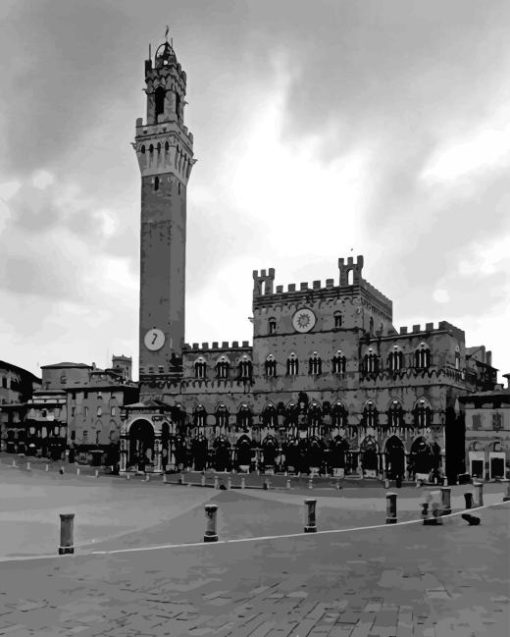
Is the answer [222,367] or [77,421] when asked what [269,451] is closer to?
[222,367]

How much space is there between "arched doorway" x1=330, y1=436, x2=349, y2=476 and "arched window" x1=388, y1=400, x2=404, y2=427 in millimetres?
4286

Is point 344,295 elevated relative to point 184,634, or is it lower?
elevated

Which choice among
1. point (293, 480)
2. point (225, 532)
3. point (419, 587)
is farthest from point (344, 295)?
point (419, 587)

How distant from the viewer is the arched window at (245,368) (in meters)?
66.9

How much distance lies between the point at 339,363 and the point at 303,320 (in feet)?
17.0

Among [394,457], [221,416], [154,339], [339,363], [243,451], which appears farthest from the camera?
[154,339]

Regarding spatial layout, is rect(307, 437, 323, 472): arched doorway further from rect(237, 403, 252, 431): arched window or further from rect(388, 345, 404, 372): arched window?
rect(388, 345, 404, 372): arched window

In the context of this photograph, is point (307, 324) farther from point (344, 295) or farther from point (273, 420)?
point (273, 420)

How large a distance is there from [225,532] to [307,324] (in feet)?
Result: 136

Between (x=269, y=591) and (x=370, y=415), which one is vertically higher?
(x=370, y=415)

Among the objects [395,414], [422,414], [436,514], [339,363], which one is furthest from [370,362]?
[436,514]

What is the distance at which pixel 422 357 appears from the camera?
2313 inches

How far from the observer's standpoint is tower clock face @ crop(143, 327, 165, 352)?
70125mm

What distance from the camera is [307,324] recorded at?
6462 centimetres
